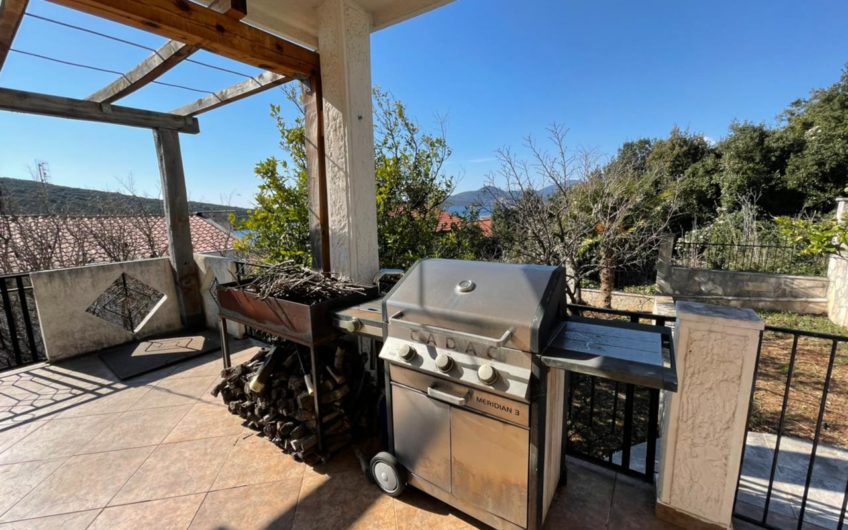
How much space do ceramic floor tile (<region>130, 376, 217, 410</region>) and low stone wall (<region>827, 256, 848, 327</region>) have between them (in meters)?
10.7

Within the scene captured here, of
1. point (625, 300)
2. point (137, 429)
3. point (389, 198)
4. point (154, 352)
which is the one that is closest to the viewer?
point (137, 429)

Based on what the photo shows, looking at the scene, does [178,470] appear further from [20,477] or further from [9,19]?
[9,19]

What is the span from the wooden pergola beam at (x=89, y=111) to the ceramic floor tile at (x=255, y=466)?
3.68 m

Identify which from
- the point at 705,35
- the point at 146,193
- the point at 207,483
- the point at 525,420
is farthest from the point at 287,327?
the point at 705,35

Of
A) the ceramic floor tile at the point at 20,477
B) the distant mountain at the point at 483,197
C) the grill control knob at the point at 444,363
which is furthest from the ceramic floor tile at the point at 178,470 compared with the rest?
the distant mountain at the point at 483,197

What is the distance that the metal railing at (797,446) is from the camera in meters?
1.63

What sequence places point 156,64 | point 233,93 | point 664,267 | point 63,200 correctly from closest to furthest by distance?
point 156,64 → point 233,93 → point 63,200 → point 664,267

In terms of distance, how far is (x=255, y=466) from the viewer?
2168 mm

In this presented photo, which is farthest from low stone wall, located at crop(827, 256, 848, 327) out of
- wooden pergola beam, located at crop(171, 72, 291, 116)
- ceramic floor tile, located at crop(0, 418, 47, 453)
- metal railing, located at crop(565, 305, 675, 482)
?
ceramic floor tile, located at crop(0, 418, 47, 453)

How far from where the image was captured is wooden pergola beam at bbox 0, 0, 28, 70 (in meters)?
1.86

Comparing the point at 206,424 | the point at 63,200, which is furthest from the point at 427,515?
the point at 63,200

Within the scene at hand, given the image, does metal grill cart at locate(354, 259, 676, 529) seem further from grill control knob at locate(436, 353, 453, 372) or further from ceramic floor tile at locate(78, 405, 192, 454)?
ceramic floor tile at locate(78, 405, 192, 454)

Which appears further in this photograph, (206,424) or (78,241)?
(78,241)

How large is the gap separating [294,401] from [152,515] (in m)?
0.88
